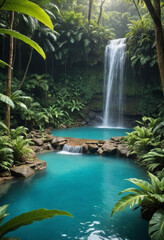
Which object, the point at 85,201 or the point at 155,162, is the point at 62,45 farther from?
the point at 85,201

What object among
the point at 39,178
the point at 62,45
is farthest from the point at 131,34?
the point at 39,178

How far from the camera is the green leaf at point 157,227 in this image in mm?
2486

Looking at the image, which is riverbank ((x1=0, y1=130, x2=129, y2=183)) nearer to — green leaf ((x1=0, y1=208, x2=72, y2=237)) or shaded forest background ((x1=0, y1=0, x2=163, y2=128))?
shaded forest background ((x1=0, y1=0, x2=163, y2=128))

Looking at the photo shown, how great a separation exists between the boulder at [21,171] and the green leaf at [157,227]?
4.08 m

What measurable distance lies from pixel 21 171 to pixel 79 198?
2.19 metres

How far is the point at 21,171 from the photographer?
572 centimetres

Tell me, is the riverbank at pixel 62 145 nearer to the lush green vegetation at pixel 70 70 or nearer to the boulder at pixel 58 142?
the boulder at pixel 58 142

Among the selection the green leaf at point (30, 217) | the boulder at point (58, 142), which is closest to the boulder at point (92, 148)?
the boulder at point (58, 142)

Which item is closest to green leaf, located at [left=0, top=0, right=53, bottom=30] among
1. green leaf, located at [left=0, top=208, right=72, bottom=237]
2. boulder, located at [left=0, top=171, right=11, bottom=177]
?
green leaf, located at [left=0, top=208, right=72, bottom=237]

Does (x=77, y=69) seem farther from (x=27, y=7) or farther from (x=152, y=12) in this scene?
(x=27, y=7)

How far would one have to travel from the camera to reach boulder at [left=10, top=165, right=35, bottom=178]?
18.6ft

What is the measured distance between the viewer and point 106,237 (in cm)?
306

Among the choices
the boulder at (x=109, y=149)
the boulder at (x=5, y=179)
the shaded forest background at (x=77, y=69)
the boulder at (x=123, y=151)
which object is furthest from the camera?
the shaded forest background at (x=77, y=69)

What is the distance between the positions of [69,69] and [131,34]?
6870 mm
